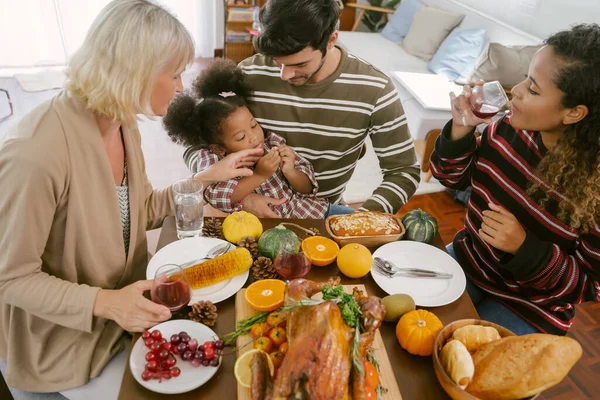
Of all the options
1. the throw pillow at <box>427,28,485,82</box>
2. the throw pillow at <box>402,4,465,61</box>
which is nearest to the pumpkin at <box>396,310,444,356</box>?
the throw pillow at <box>427,28,485,82</box>

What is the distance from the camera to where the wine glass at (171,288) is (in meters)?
1.11

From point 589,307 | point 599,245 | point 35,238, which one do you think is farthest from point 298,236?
point 589,307

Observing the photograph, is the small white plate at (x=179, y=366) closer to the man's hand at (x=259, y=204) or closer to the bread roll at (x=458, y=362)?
the bread roll at (x=458, y=362)

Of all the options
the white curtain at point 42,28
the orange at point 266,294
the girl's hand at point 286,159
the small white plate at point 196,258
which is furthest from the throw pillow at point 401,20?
the orange at point 266,294

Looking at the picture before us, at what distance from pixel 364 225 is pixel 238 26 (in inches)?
180

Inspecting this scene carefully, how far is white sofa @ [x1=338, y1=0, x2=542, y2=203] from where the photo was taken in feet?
11.5

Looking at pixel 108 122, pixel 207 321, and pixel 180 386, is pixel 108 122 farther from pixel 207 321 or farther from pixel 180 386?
pixel 180 386

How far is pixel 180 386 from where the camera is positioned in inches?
37.4

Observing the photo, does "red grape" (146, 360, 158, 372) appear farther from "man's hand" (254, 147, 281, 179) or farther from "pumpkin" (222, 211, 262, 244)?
"man's hand" (254, 147, 281, 179)

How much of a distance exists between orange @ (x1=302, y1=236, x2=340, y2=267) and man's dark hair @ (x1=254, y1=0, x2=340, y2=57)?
67 cm

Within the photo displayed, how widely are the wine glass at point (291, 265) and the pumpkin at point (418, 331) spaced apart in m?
0.31

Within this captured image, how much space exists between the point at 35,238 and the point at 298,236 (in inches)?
29.8

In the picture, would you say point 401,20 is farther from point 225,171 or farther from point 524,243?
point 524,243

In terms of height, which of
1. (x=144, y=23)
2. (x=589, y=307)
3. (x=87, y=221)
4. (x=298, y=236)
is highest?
(x=144, y=23)
